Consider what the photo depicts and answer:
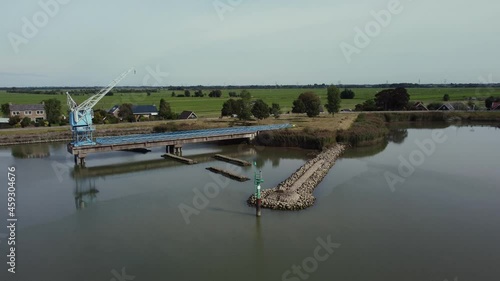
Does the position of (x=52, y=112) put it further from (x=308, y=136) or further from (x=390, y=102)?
(x=390, y=102)

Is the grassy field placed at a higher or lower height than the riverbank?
higher

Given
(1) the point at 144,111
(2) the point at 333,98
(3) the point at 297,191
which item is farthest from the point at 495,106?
(3) the point at 297,191

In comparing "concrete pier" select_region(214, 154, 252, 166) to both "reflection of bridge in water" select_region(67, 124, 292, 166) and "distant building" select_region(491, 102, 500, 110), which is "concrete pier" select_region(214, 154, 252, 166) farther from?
"distant building" select_region(491, 102, 500, 110)

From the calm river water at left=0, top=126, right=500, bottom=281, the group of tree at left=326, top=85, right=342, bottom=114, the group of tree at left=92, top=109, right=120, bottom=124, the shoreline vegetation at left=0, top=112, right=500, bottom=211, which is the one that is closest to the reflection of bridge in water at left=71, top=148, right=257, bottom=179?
the calm river water at left=0, top=126, right=500, bottom=281

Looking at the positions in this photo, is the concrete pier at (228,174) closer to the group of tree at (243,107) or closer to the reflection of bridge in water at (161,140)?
the reflection of bridge in water at (161,140)

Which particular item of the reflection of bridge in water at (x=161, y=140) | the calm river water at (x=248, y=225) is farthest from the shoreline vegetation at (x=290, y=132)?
the calm river water at (x=248, y=225)

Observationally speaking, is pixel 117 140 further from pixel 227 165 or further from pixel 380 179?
pixel 380 179
